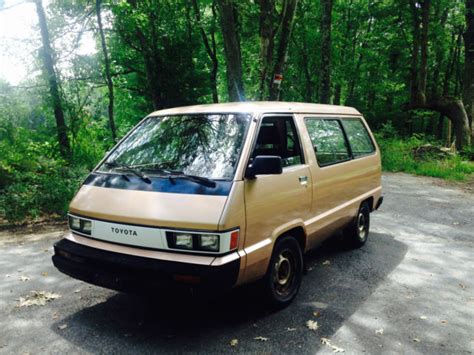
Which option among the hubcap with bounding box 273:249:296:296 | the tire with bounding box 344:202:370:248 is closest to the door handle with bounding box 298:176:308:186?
the hubcap with bounding box 273:249:296:296

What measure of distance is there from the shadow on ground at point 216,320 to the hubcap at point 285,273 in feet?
0.65

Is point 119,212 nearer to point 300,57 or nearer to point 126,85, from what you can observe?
point 126,85

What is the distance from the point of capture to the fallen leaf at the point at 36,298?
4195 millimetres

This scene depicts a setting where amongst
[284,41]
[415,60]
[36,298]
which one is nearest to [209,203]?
[36,298]

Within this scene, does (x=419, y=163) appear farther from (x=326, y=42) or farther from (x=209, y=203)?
(x=209, y=203)

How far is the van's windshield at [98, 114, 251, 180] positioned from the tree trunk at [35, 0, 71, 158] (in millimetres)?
6857

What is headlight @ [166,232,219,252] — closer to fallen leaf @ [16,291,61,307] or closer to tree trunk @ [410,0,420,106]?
Result: fallen leaf @ [16,291,61,307]

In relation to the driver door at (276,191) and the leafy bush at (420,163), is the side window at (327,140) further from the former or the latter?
the leafy bush at (420,163)

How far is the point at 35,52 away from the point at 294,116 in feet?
30.2

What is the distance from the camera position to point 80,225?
3.70m

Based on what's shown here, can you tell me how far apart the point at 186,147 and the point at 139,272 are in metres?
1.32

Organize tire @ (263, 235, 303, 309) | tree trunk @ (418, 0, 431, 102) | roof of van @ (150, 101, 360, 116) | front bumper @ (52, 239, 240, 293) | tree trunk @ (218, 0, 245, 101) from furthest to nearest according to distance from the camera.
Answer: tree trunk @ (418, 0, 431, 102) → tree trunk @ (218, 0, 245, 101) → roof of van @ (150, 101, 360, 116) → tire @ (263, 235, 303, 309) → front bumper @ (52, 239, 240, 293)

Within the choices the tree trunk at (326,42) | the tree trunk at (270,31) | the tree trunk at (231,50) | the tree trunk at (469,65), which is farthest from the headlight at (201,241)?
the tree trunk at (469,65)

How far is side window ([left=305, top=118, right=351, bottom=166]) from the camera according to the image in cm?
469
